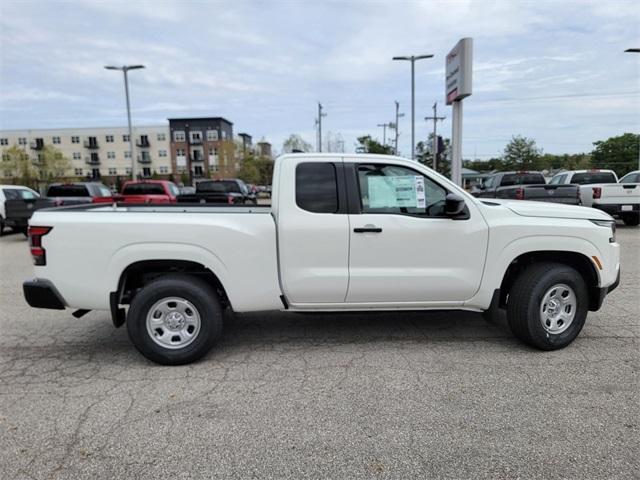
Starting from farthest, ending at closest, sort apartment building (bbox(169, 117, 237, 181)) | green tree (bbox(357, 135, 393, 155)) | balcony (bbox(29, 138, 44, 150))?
apartment building (bbox(169, 117, 237, 181)) → balcony (bbox(29, 138, 44, 150)) → green tree (bbox(357, 135, 393, 155))

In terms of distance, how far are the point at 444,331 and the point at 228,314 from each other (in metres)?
2.66

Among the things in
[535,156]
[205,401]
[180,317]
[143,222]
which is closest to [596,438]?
[205,401]

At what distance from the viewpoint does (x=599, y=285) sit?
4.58 metres

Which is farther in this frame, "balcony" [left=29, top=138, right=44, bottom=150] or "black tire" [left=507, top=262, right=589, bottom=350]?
"balcony" [left=29, top=138, right=44, bottom=150]

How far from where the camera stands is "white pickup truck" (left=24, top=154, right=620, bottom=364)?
4.14 meters

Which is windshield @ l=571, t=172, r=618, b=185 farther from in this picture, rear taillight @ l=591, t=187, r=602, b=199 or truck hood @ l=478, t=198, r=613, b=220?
truck hood @ l=478, t=198, r=613, b=220

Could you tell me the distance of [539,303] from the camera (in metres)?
4.40

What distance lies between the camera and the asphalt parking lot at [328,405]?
2.81 m

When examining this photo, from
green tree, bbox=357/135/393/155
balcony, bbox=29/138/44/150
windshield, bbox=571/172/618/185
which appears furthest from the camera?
balcony, bbox=29/138/44/150

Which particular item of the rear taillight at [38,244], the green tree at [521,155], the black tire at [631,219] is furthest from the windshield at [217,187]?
the green tree at [521,155]

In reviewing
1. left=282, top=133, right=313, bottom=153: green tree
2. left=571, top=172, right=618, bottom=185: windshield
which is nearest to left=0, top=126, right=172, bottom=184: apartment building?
left=282, top=133, right=313, bottom=153: green tree

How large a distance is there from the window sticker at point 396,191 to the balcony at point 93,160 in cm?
10619

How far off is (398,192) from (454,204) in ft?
1.76

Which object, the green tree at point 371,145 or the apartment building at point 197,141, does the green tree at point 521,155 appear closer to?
the green tree at point 371,145
